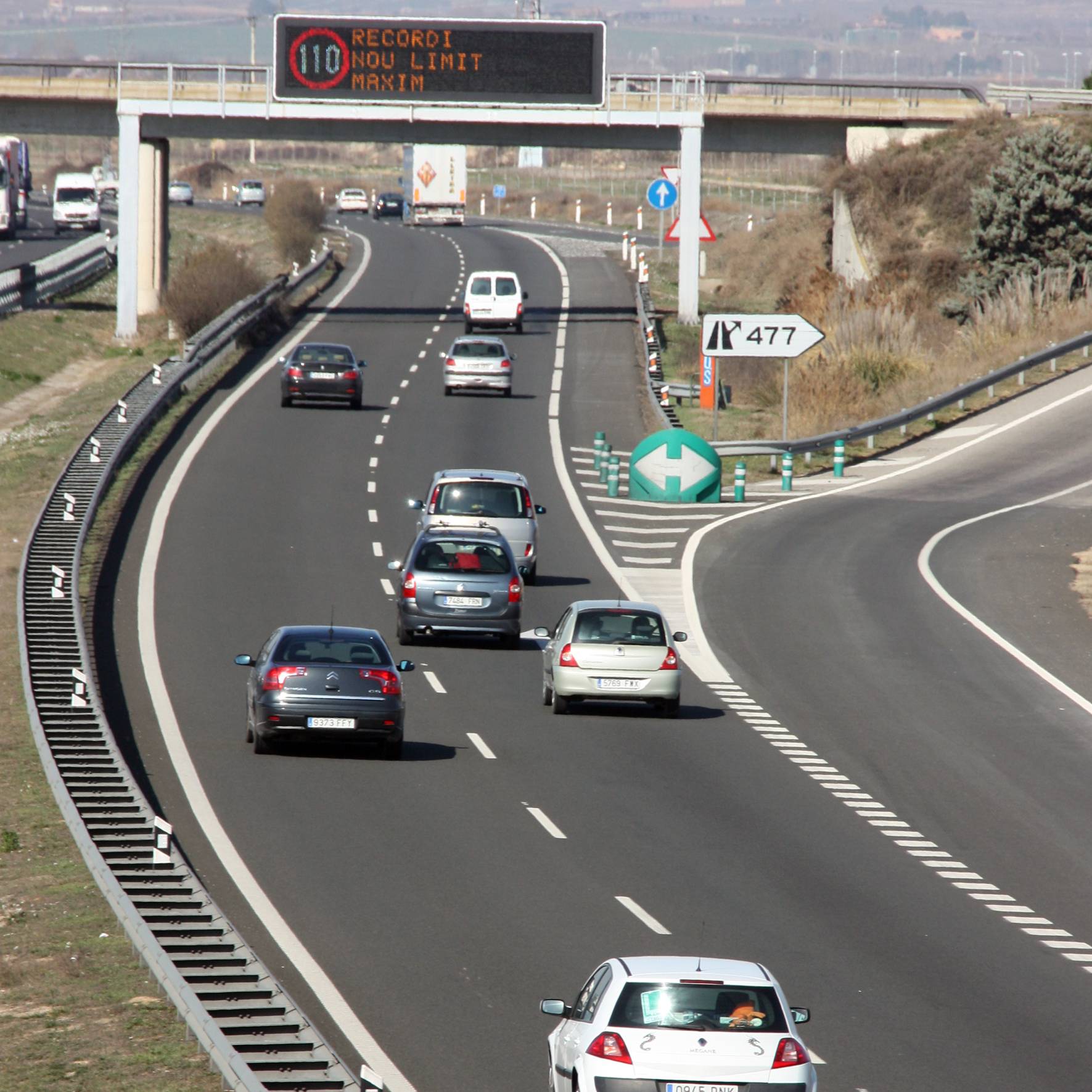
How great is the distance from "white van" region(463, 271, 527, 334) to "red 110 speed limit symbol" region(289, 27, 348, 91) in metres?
7.53

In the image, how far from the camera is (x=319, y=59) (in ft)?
202

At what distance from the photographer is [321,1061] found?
10836 mm

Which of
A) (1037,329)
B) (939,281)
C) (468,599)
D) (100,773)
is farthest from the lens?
(939,281)

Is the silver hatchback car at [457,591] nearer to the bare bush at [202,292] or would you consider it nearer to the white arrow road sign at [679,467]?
the white arrow road sign at [679,467]

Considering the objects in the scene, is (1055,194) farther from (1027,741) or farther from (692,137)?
(1027,741)

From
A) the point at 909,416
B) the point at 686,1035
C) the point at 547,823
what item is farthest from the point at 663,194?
the point at 686,1035

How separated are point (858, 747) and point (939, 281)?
48.2 m

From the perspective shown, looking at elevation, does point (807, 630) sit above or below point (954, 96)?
below

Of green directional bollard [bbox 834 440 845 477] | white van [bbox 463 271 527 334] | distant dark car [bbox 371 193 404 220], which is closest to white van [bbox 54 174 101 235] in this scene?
distant dark car [bbox 371 193 404 220]

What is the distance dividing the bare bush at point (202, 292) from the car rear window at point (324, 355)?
1349cm

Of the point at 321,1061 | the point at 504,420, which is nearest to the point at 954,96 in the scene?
the point at 504,420

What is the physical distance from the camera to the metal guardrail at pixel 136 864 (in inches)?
437

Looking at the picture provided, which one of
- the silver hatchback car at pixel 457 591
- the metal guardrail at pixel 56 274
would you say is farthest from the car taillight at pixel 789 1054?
the metal guardrail at pixel 56 274

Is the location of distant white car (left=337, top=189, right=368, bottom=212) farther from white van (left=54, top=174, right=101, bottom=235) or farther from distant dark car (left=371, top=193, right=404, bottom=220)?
white van (left=54, top=174, right=101, bottom=235)
